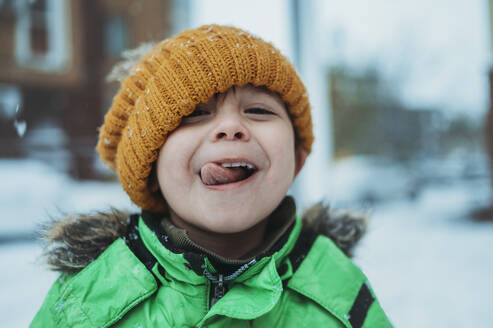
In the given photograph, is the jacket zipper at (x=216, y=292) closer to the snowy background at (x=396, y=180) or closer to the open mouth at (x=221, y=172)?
the open mouth at (x=221, y=172)

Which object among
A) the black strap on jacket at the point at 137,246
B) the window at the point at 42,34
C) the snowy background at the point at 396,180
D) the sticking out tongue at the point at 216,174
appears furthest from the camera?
the window at the point at 42,34

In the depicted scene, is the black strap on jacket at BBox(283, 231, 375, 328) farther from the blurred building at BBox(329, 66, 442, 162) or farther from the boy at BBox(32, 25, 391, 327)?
the blurred building at BBox(329, 66, 442, 162)

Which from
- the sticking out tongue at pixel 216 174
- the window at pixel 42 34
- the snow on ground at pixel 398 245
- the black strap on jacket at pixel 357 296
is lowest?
the snow on ground at pixel 398 245

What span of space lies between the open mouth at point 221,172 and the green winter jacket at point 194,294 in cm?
18

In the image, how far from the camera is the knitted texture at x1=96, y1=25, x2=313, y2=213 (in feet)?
2.58

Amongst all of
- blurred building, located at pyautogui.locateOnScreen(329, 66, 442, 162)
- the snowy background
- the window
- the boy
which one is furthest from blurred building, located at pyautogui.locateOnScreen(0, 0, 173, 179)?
the boy

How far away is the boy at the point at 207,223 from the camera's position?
0.77 metres

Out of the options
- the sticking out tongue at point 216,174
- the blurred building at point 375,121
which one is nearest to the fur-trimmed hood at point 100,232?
the sticking out tongue at point 216,174

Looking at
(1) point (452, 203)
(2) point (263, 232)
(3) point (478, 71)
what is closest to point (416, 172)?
(1) point (452, 203)

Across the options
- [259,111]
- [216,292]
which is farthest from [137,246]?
[259,111]

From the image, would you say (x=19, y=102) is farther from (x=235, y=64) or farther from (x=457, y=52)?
(x=457, y=52)

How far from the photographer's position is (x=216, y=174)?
75cm

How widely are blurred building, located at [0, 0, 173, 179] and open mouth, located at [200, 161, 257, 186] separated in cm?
180

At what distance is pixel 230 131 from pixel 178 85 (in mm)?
161
